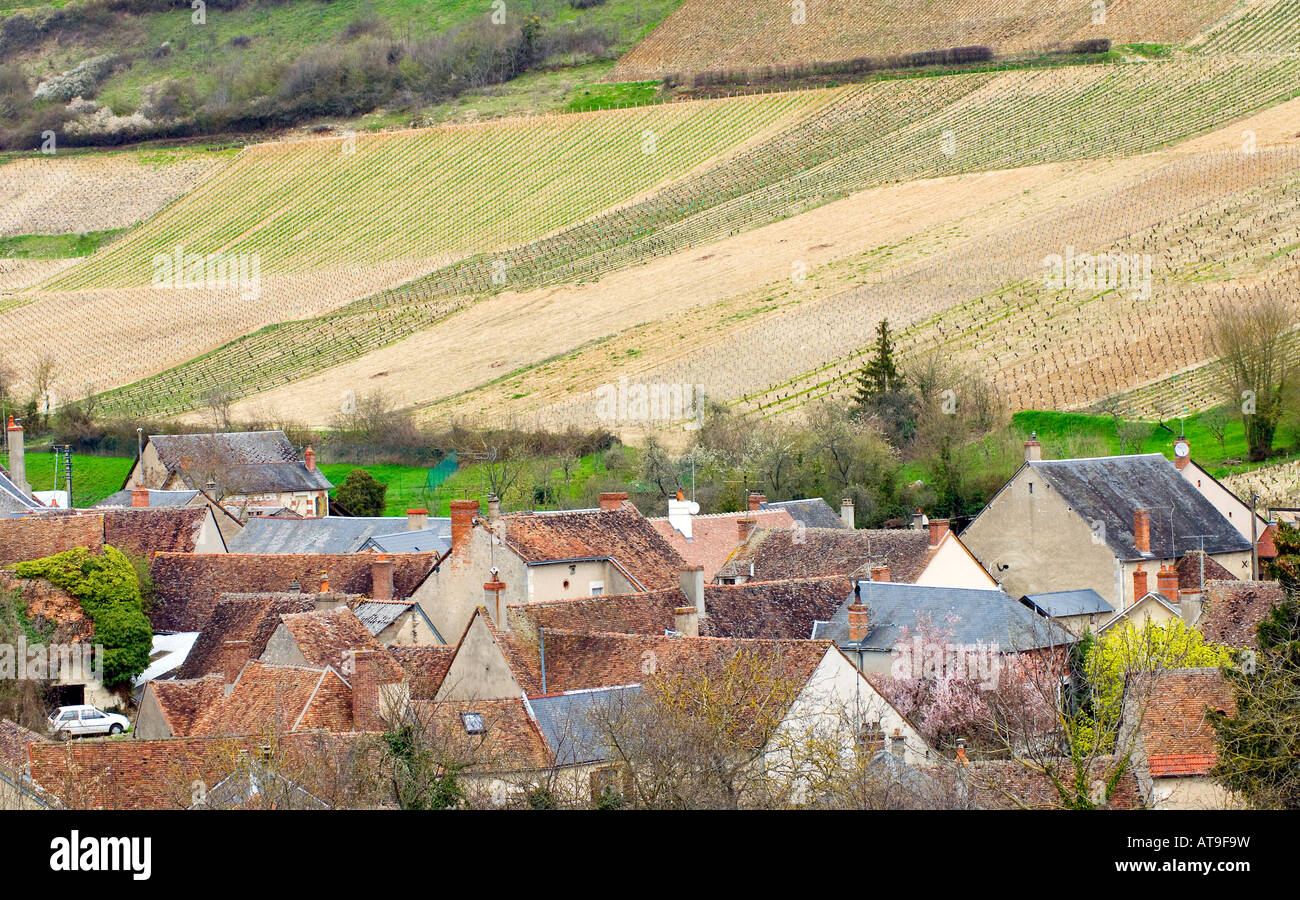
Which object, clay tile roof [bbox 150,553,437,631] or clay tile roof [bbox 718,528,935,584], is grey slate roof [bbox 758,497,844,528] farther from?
clay tile roof [bbox 150,553,437,631]

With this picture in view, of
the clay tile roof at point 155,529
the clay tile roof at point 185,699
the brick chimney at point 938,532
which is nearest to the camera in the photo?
the clay tile roof at point 185,699

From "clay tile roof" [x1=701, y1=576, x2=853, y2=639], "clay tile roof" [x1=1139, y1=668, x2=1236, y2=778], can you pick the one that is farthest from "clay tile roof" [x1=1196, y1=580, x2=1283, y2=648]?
"clay tile roof" [x1=701, y1=576, x2=853, y2=639]

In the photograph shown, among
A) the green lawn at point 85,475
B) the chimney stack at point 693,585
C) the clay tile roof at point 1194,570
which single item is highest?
the green lawn at point 85,475

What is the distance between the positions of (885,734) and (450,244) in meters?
92.9

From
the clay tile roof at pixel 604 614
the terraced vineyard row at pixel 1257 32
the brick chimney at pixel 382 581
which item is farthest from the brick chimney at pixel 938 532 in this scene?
the terraced vineyard row at pixel 1257 32

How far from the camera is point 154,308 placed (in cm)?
11056

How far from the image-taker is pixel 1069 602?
149 ft

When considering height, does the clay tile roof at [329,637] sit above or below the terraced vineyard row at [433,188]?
below

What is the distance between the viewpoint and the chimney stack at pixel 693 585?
3666 centimetres

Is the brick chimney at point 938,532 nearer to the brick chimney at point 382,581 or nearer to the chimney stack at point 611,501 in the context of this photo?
the chimney stack at point 611,501

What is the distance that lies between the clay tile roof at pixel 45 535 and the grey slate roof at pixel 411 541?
7.71m

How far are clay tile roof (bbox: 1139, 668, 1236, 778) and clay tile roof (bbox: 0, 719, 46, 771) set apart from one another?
15.8m

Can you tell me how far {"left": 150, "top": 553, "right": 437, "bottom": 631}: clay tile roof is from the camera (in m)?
Answer: 45.2
